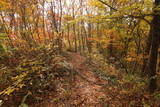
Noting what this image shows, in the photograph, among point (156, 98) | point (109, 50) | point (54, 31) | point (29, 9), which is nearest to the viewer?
point (156, 98)

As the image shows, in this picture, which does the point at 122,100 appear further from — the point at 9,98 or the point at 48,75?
the point at 9,98

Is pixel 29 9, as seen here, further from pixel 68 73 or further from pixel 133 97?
pixel 133 97

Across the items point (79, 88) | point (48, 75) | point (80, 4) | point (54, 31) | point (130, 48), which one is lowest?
point (79, 88)

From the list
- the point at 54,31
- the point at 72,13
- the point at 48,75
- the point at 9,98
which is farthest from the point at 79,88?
the point at 72,13

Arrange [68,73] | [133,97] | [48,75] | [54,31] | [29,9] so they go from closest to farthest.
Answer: [133,97]
[48,75]
[68,73]
[29,9]
[54,31]

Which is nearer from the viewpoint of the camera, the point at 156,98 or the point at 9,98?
the point at 9,98

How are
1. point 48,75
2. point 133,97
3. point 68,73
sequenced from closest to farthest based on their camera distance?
1. point 133,97
2. point 48,75
3. point 68,73

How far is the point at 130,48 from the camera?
25.7 ft

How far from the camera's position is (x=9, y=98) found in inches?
109

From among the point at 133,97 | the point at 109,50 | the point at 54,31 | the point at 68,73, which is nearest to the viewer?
the point at 133,97

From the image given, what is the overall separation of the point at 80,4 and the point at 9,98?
1144 cm

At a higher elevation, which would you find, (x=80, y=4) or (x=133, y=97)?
(x=80, y=4)

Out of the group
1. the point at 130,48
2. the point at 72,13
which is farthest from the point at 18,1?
the point at 130,48

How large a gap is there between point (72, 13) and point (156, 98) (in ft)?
35.9
